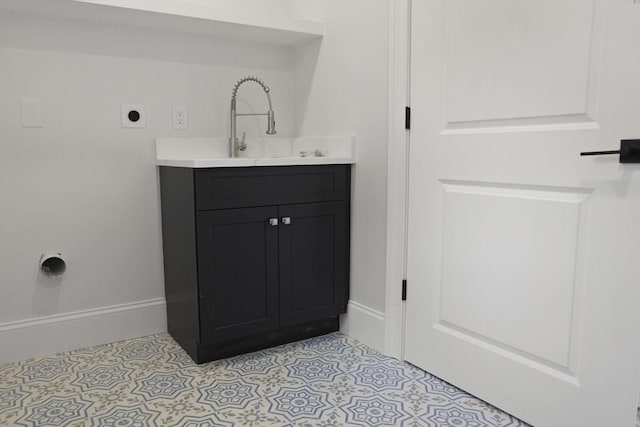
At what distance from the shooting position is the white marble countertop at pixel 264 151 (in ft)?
7.09

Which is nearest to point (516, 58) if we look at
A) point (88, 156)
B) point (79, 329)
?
point (88, 156)

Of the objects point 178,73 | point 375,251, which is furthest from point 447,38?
point 178,73

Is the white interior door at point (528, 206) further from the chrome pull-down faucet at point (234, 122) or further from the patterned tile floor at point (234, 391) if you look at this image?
the chrome pull-down faucet at point (234, 122)

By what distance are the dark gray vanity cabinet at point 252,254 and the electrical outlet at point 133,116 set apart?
0.27 m

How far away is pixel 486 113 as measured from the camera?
172cm

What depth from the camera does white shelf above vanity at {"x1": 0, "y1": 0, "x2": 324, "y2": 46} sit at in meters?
1.99

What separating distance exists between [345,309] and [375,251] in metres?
0.38

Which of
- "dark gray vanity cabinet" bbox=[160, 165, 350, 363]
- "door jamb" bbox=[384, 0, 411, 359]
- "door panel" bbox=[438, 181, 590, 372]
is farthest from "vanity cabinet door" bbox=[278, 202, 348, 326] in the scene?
"door panel" bbox=[438, 181, 590, 372]

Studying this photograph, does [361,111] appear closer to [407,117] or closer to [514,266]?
[407,117]

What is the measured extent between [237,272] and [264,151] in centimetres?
83

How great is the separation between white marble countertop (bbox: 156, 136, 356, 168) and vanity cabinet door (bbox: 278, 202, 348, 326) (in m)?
0.21

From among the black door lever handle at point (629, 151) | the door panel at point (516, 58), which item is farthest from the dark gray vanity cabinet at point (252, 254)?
the black door lever handle at point (629, 151)

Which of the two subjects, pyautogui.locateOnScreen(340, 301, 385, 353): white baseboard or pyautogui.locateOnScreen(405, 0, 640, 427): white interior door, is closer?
pyautogui.locateOnScreen(405, 0, 640, 427): white interior door

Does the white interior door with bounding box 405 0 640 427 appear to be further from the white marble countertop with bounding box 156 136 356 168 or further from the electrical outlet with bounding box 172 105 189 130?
the electrical outlet with bounding box 172 105 189 130
